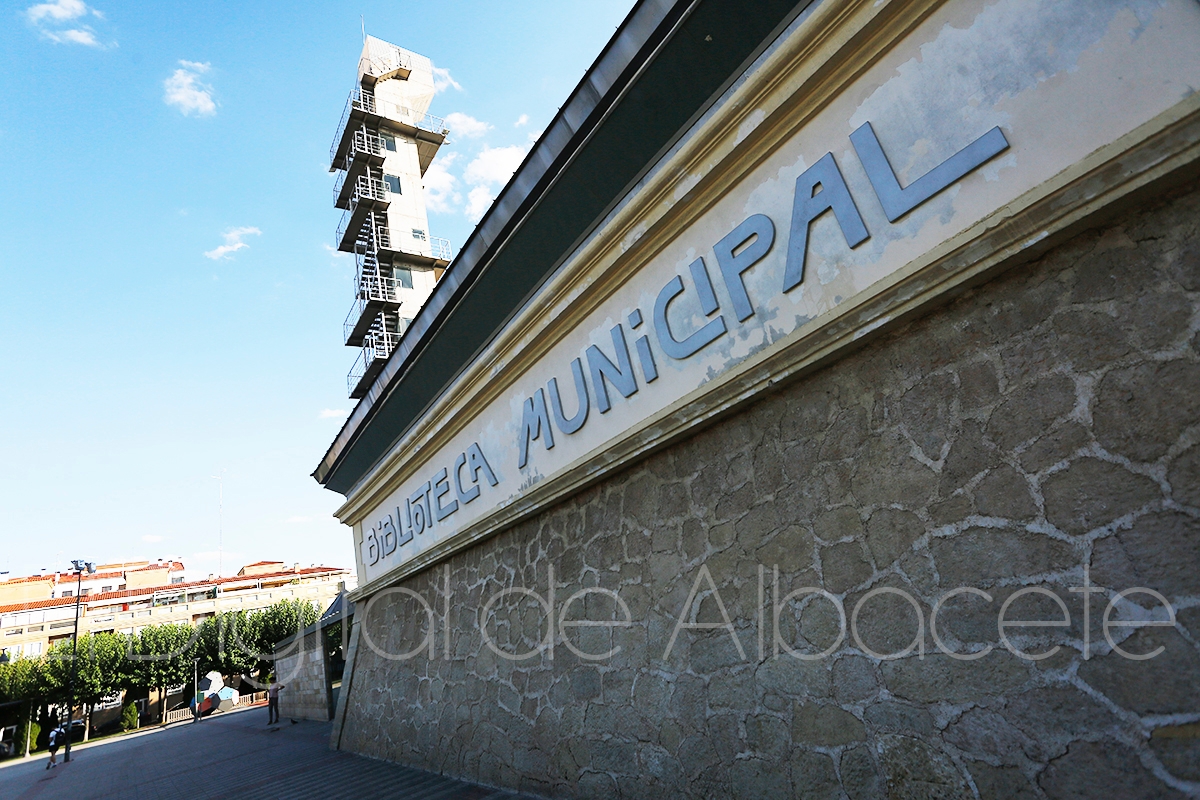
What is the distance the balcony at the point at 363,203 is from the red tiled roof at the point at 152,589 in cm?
4513

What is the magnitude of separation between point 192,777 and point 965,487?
1397 centimetres

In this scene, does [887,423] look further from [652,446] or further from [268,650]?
[268,650]

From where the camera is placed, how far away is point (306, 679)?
17141mm

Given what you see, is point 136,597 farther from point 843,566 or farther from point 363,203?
point 843,566

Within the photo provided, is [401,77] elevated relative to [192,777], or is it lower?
elevated

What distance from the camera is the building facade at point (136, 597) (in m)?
47.7

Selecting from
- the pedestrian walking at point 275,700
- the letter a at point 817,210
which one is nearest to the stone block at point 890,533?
the letter a at point 817,210

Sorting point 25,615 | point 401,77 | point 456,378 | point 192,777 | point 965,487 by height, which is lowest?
point 192,777

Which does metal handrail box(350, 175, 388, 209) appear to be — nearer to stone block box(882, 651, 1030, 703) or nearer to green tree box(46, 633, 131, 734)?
green tree box(46, 633, 131, 734)

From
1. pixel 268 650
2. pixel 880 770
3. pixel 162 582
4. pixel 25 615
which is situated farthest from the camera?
pixel 162 582

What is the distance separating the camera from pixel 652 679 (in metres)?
4.14

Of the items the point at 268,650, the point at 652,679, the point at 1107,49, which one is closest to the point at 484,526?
the point at 652,679

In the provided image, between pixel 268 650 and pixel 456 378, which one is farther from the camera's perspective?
pixel 268 650

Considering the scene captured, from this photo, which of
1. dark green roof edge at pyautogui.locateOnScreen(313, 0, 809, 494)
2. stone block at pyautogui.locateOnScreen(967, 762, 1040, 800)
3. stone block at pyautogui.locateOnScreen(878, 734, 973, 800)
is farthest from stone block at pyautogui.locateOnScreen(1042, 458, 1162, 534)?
dark green roof edge at pyautogui.locateOnScreen(313, 0, 809, 494)
